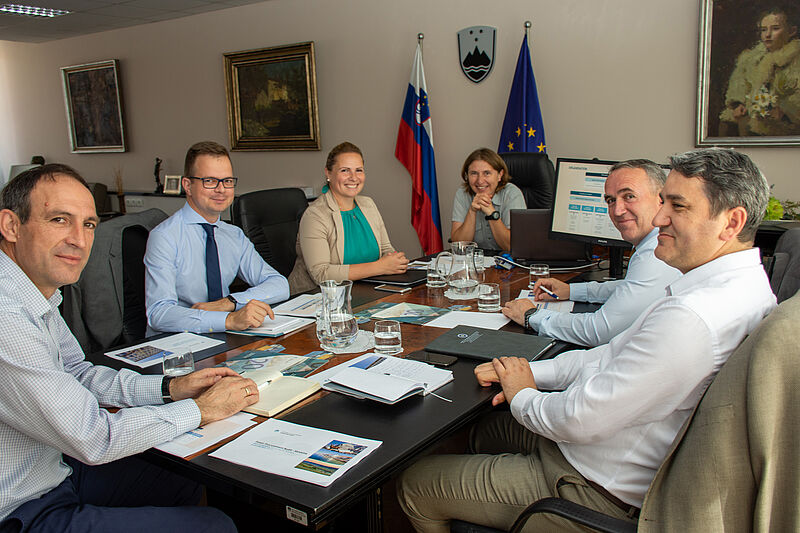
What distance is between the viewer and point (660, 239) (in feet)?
4.45

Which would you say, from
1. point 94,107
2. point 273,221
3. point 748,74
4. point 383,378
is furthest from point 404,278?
point 94,107

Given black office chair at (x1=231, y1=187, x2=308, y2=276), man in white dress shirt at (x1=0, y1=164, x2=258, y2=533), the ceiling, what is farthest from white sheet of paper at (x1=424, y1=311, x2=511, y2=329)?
the ceiling

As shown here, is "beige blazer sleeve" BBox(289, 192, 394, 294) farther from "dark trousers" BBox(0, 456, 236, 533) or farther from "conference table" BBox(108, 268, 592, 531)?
"dark trousers" BBox(0, 456, 236, 533)

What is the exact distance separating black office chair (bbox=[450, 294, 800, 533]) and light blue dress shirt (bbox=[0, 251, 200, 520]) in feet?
2.89

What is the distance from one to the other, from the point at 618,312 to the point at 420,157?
3.24 m

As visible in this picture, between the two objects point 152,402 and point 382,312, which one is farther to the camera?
point 382,312

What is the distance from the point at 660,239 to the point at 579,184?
53.1 inches

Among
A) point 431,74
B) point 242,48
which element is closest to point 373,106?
point 431,74

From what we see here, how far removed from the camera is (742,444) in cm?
100

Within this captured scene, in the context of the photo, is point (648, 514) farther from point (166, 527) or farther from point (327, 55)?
point (327, 55)

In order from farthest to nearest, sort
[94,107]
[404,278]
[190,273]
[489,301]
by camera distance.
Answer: [94,107] < [404,278] < [190,273] < [489,301]

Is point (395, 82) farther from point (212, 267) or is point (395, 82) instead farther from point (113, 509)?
point (113, 509)

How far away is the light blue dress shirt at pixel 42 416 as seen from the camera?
3.83 ft

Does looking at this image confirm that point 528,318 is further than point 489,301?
No
